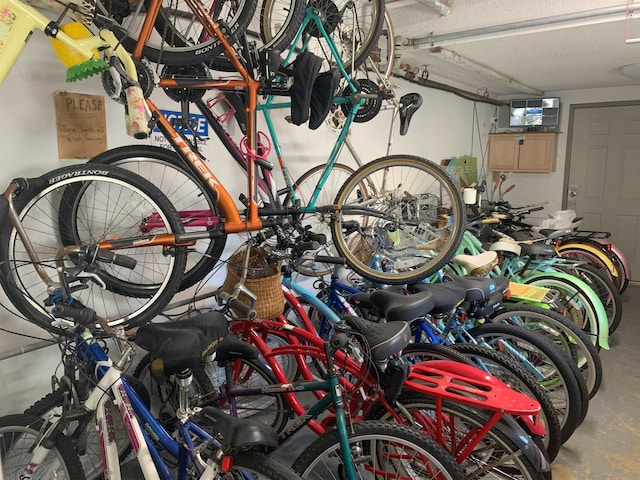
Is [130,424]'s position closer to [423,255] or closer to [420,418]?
[420,418]

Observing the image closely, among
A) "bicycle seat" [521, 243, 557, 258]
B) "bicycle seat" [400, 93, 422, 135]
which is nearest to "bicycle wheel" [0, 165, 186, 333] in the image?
"bicycle seat" [400, 93, 422, 135]

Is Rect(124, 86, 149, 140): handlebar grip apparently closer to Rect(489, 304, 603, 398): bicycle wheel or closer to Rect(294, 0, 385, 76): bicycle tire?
Rect(294, 0, 385, 76): bicycle tire

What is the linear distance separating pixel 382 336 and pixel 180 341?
0.64 m

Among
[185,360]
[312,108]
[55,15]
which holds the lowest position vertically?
[185,360]

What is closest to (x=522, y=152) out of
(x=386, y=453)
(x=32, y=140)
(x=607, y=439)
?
(x=607, y=439)

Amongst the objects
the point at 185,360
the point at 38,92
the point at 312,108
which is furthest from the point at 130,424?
the point at 312,108

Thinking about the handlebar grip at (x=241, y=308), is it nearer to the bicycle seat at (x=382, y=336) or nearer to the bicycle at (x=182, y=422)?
the bicycle at (x=182, y=422)

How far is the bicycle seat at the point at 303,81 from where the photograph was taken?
1841 millimetres

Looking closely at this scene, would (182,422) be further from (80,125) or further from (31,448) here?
(80,125)

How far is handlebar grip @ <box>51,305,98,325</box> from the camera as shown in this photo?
1279 mm

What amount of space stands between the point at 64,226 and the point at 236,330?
2.62ft

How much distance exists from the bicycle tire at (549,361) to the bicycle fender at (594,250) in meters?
1.88

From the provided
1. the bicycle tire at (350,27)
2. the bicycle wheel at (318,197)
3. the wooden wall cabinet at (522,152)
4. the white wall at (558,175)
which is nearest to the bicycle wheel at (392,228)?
the bicycle wheel at (318,197)

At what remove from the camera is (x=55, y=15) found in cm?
171
